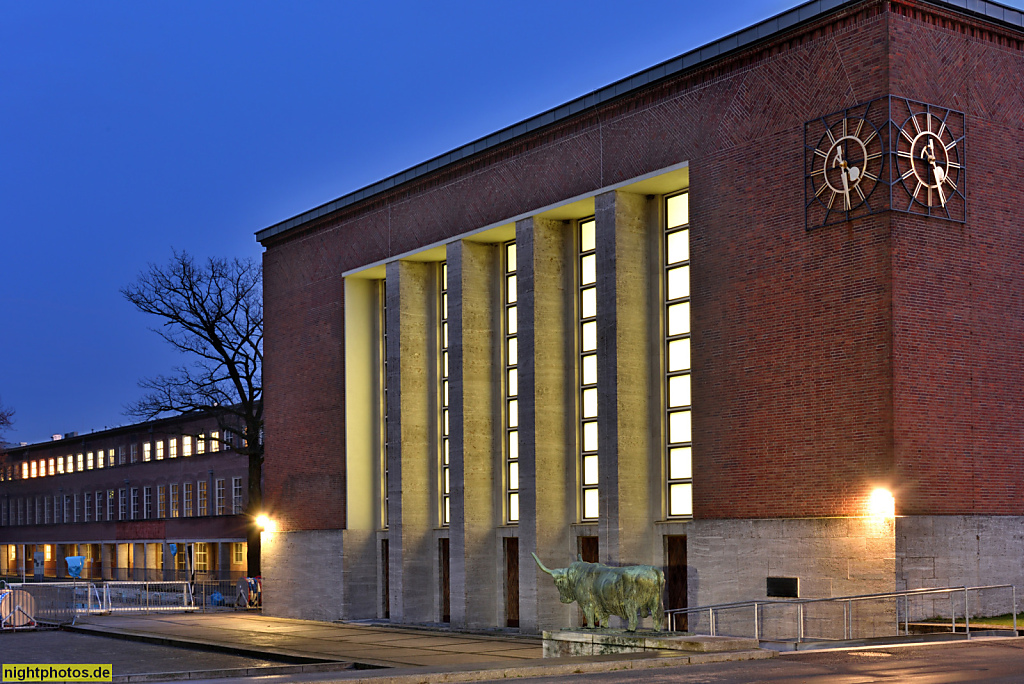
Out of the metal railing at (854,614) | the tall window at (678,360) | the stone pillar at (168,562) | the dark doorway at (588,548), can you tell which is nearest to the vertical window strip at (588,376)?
the dark doorway at (588,548)

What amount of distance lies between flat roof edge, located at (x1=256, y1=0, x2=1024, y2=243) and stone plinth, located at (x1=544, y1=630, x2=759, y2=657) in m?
13.3

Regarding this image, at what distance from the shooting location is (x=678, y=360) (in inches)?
1236

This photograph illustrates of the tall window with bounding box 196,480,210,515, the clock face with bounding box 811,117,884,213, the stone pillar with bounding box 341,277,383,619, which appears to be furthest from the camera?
the tall window with bounding box 196,480,210,515

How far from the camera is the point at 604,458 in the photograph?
3164cm

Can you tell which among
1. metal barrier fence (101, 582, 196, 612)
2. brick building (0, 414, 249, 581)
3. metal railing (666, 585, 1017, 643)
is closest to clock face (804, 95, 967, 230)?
metal railing (666, 585, 1017, 643)

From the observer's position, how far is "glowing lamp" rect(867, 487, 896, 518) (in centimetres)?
2477

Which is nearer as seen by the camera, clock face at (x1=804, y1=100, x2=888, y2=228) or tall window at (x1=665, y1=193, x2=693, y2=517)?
clock face at (x1=804, y1=100, x2=888, y2=228)

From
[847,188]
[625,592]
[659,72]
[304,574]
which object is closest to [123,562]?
[304,574]

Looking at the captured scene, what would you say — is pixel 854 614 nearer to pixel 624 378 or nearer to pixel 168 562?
pixel 624 378

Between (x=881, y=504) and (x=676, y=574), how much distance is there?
7069 mm

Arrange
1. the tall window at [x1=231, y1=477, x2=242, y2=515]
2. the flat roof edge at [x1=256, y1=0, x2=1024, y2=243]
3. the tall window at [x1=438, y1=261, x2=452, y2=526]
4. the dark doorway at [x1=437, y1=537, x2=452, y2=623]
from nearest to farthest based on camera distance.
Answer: the flat roof edge at [x1=256, y1=0, x2=1024, y2=243] → the dark doorway at [x1=437, y1=537, x2=452, y2=623] → the tall window at [x1=438, y1=261, x2=452, y2=526] → the tall window at [x1=231, y1=477, x2=242, y2=515]

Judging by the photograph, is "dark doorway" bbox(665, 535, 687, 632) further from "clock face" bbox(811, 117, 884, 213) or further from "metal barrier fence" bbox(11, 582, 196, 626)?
"metal barrier fence" bbox(11, 582, 196, 626)

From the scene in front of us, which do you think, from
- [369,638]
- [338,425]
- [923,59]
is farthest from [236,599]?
[923,59]

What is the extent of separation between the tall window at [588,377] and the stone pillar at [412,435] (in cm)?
734
